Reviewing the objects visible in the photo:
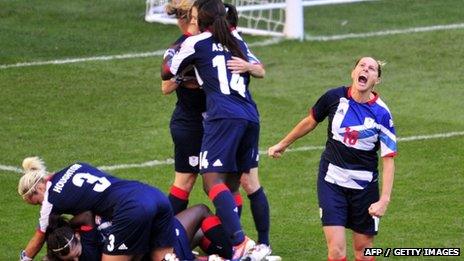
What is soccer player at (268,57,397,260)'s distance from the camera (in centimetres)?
1097

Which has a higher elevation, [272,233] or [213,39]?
[213,39]

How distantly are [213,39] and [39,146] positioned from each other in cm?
469

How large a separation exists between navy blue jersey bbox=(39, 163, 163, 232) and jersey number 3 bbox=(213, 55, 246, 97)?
3.73ft

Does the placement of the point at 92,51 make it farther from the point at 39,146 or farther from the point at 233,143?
the point at 233,143

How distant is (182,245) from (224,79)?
140 cm

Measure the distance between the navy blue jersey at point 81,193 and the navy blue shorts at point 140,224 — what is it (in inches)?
2.4

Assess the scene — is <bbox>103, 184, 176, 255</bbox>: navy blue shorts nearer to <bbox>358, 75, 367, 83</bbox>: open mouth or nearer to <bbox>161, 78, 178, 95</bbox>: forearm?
<bbox>161, 78, 178, 95</bbox>: forearm

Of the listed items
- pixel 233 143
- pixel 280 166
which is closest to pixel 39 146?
pixel 280 166

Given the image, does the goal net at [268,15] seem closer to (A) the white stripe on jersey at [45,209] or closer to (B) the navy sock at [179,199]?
(B) the navy sock at [179,199]

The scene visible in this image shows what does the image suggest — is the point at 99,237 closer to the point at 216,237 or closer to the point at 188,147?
the point at 216,237

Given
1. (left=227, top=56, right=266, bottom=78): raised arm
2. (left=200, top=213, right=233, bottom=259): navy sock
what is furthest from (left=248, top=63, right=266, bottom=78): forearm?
(left=200, top=213, right=233, bottom=259): navy sock

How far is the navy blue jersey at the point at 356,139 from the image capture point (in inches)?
432

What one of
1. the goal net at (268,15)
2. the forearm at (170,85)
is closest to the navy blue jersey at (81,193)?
the forearm at (170,85)

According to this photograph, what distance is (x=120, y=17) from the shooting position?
2123 cm
